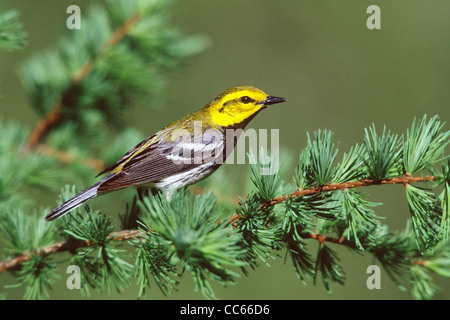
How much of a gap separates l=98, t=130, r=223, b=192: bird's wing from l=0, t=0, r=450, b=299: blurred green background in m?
2.28

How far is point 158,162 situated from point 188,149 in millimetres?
171

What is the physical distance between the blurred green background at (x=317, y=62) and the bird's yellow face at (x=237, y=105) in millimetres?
2002

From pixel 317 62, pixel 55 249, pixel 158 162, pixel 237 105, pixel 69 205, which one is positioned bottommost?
pixel 55 249

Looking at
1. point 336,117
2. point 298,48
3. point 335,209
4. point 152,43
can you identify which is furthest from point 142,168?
point 298,48

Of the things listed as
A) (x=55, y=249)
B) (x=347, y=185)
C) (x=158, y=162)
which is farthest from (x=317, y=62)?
(x=55, y=249)

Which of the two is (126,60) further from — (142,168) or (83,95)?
(142,168)

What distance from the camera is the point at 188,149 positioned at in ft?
7.27

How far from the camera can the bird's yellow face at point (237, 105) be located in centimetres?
234

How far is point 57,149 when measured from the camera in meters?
2.13

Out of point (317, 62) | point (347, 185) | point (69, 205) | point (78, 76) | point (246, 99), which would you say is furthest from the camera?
point (317, 62)

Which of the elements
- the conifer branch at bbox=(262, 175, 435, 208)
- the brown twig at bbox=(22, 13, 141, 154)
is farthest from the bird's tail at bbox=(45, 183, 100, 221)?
the conifer branch at bbox=(262, 175, 435, 208)

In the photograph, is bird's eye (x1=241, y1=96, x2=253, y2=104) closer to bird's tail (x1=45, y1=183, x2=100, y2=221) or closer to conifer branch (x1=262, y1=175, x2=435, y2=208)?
bird's tail (x1=45, y1=183, x2=100, y2=221)

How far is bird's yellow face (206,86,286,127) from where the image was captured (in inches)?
92.0

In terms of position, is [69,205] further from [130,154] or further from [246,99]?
[246,99]
